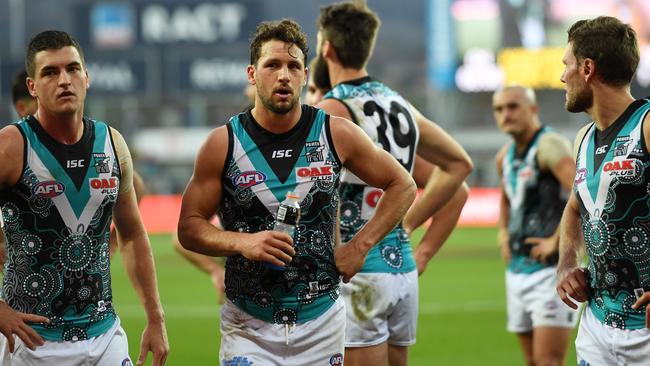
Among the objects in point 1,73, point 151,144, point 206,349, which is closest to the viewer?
point 206,349

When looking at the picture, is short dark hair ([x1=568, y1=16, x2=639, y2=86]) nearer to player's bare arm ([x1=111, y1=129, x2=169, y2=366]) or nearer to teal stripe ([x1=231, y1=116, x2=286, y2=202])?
teal stripe ([x1=231, y1=116, x2=286, y2=202])

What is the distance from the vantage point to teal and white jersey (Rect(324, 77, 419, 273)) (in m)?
5.79

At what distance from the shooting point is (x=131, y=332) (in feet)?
42.0

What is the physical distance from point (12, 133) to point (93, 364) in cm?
108

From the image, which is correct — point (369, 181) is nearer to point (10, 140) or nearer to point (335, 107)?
point (335, 107)

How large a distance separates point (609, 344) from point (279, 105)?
183 cm

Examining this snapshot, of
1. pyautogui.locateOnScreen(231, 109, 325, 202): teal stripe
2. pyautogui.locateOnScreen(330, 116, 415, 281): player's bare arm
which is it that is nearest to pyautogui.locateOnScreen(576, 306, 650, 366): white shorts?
pyautogui.locateOnScreen(330, 116, 415, 281): player's bare arm

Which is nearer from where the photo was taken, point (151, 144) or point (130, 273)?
point (130, 273)

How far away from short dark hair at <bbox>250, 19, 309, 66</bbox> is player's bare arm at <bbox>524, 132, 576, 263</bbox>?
3793 mm

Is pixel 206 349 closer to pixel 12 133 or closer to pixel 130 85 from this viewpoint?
pixel 12 133

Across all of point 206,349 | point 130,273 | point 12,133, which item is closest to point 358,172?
point 130,273

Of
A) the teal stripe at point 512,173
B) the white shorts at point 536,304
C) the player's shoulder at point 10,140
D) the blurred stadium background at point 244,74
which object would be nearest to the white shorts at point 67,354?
the player's shoulder at point 10,140

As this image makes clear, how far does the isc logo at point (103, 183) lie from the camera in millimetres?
→ 4711

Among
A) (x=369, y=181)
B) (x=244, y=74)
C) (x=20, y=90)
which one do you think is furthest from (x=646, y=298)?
(x=244, y=74)
